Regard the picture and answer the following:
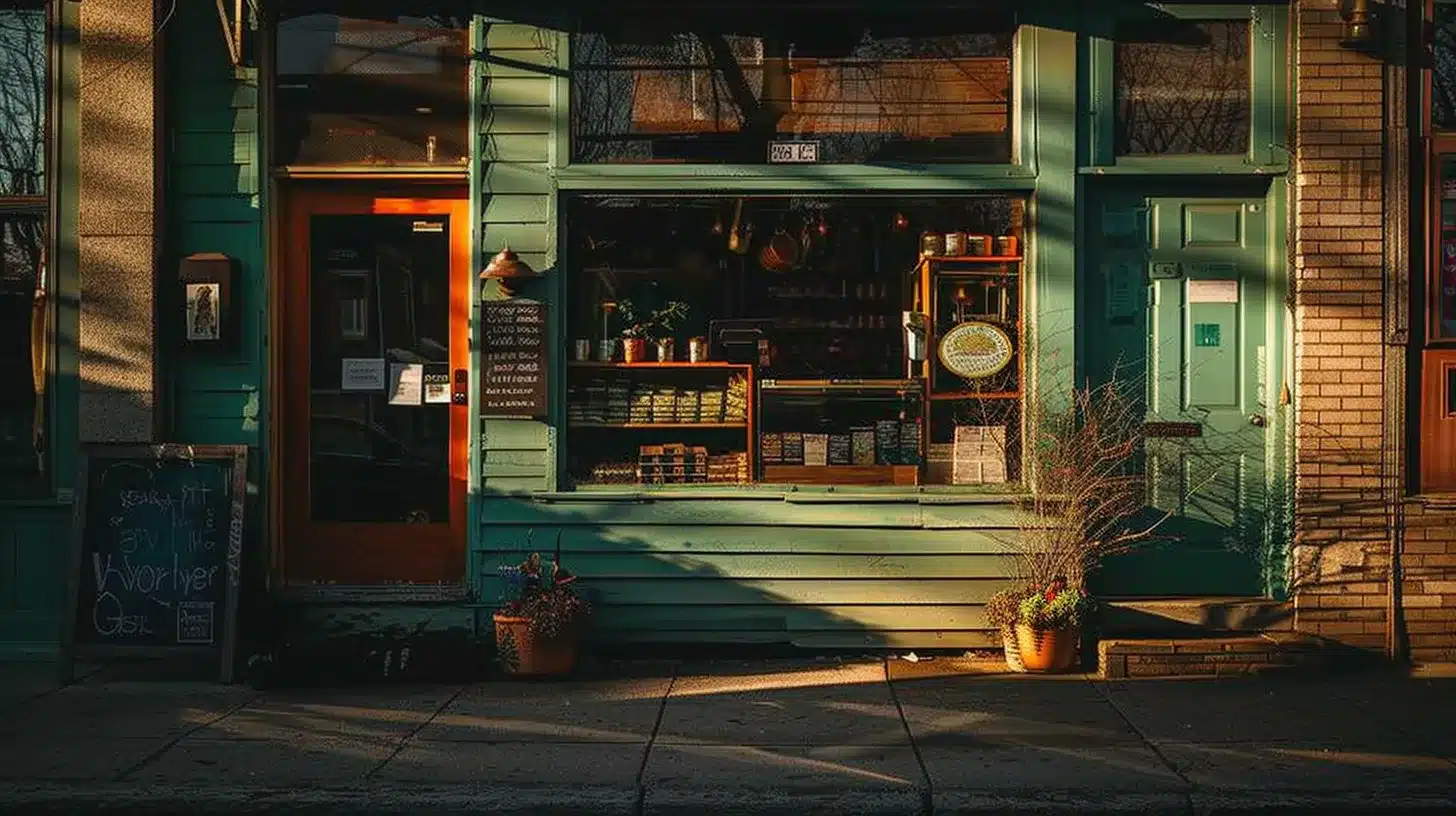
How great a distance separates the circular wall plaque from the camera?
935 cm

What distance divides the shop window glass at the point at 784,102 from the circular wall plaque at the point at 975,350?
3.28ft

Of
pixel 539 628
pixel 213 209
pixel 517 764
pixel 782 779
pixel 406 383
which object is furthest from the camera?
pixel 406 383

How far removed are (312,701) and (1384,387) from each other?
614 centimetres

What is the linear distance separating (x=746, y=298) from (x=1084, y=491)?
2261mm

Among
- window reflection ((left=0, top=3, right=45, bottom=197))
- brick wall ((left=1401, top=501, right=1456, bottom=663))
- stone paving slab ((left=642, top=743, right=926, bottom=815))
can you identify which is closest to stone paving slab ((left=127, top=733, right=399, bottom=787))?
stone paving slab ((left=642, top=743, right=926, bottom=815))

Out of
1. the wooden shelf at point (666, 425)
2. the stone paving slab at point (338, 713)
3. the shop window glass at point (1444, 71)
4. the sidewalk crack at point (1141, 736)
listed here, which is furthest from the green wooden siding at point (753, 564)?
the shop window glass at point (1444, 71)

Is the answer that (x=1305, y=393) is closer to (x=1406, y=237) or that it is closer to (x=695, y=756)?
(x=1406, y=237)

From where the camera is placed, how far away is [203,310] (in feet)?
30.0

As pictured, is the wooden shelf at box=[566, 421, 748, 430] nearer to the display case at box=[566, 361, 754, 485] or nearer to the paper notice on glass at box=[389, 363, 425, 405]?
the display case at box=[566, 361, 754, 485]

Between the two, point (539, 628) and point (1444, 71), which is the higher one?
point (1444, 71)

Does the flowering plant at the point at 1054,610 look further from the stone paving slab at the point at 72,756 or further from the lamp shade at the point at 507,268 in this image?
the stone paving slab at the point at 72,756

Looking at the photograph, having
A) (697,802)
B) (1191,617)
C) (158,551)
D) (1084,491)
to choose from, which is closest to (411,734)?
(697,802)

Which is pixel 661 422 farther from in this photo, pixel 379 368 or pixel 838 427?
pixel 379 368

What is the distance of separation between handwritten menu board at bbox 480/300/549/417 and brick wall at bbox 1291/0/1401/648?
4317 mm
